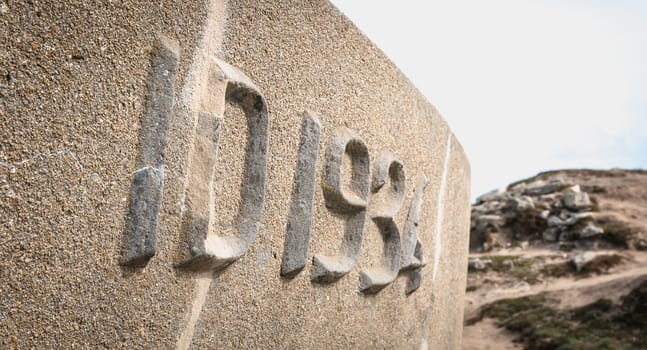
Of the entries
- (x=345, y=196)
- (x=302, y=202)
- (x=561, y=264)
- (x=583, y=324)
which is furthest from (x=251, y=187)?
(x=561, y=264)

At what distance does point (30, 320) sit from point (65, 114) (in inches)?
17.1

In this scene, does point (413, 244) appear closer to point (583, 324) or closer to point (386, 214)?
A: point (386, 214)

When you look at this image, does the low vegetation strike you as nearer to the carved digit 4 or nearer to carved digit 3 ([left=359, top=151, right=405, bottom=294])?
the carved digit 4

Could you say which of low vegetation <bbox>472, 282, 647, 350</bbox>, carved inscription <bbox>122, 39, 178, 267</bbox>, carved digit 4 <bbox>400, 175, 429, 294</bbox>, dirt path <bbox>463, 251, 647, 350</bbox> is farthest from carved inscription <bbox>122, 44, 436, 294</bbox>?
dirt path <bbox>463, 251, 647, 350</bbox>

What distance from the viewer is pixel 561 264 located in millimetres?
11469

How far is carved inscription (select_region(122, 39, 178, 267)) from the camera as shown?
4.74 feet

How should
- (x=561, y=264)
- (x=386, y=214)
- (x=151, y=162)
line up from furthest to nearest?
(x=561, y=264) → (x=386, y=214) → (x=151, y=162)

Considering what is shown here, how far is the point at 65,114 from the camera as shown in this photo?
1.28 m

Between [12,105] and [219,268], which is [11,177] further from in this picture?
[219,268]

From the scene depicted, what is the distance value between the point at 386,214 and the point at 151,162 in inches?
55.7

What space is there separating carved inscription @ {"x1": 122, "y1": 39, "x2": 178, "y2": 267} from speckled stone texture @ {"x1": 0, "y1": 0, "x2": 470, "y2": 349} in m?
0.02

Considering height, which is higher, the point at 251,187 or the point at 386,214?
the point at 251,187

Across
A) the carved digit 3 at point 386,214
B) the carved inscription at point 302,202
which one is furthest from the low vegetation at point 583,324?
the carved inscription at point 302,202

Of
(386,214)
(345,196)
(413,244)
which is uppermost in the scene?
(345,196)
